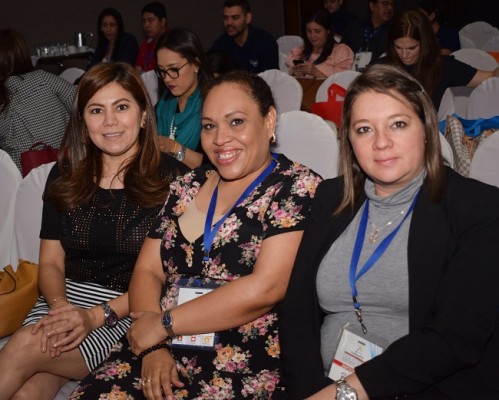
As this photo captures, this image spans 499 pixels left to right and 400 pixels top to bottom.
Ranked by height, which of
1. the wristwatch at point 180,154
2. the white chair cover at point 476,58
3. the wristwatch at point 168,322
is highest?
the white chair cover at point 476,58

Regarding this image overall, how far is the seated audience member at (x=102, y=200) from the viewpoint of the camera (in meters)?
2.44

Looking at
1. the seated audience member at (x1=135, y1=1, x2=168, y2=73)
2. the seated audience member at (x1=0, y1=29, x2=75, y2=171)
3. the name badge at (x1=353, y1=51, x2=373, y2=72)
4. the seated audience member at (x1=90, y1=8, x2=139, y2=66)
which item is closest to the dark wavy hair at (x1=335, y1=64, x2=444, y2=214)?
the seated audience member at (x1=0, y1=29, x2=75, y2=171)

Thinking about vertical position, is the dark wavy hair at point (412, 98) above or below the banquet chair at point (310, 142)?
above

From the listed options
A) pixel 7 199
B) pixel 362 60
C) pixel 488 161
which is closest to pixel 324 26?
pixel 362 60

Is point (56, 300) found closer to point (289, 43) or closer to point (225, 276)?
point (225, 276)

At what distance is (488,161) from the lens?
2.74m

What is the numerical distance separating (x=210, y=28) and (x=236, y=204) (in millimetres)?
10168

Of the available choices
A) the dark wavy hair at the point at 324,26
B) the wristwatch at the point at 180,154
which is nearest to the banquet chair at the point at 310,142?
the wristwatch at the point at 180,154

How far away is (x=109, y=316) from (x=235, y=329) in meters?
0.58

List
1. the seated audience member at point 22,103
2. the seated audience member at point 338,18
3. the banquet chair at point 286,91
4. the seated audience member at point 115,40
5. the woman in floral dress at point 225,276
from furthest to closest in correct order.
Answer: the seated audience member at point 338,18 → the seated audience member at point 115,40 → the banquet chair at point 286,91 → the seated audience member at point 22,103 → the woman in floral dress at point 225,276

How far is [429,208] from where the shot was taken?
171 centimetres

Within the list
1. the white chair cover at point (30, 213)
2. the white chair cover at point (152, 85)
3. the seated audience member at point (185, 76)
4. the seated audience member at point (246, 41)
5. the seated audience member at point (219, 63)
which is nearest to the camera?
the white chair cover at point (30, 213)

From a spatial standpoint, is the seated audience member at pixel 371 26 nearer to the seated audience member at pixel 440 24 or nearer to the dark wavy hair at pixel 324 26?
the dark wavy hair at pixel 324 26

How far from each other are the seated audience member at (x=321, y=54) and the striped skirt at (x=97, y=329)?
4379mm
